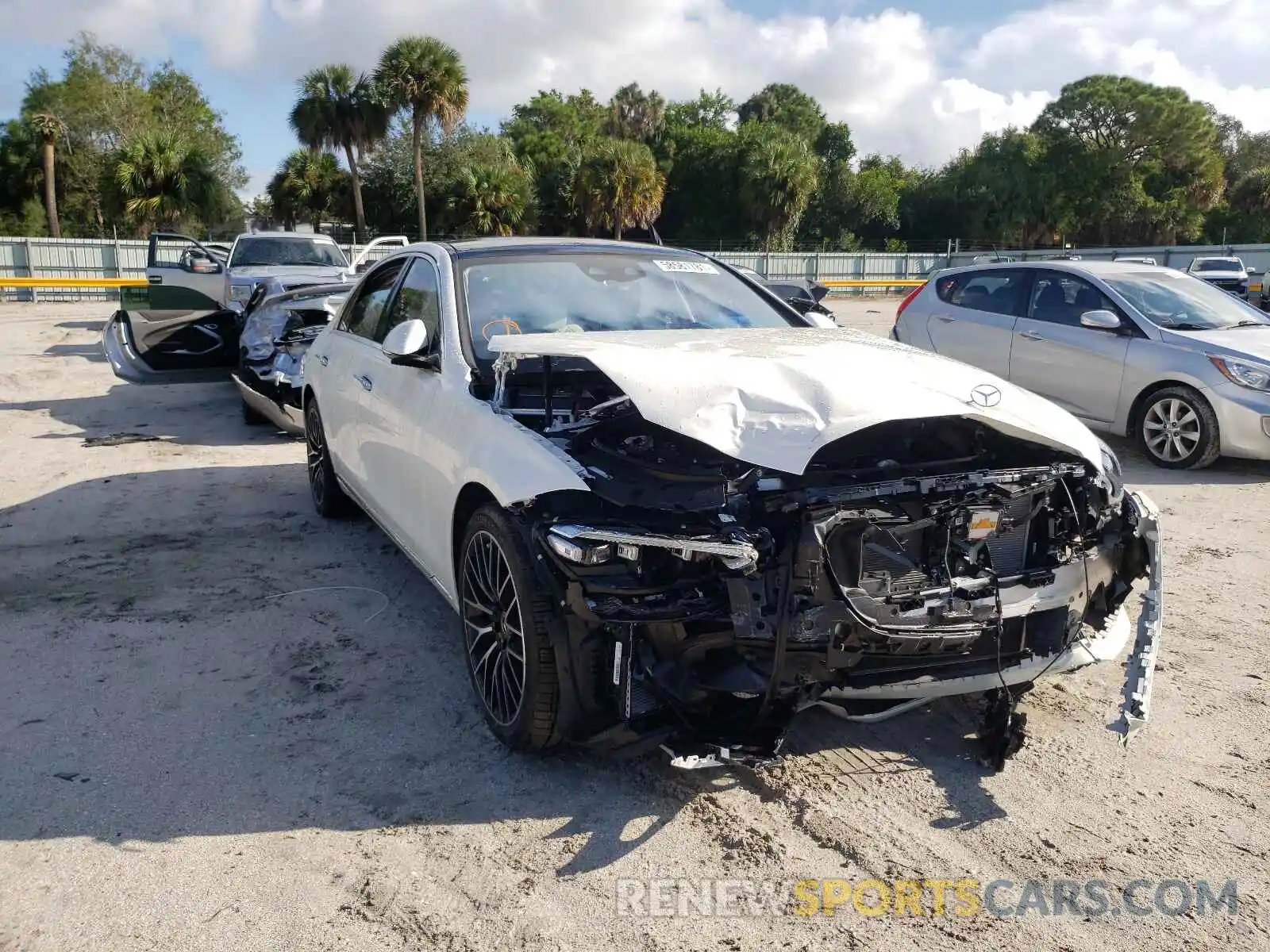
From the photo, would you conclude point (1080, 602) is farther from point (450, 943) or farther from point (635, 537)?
point (450, 943)

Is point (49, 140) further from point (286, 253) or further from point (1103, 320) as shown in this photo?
point (1103, 320)

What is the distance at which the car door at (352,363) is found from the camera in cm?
502

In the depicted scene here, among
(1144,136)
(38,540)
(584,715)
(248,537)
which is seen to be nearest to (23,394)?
(38,540)

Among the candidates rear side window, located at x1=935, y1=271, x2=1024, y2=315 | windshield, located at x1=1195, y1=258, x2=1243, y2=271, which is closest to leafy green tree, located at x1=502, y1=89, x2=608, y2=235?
windshield, located at x1=1195, y1=258, x2=1243, y2=271

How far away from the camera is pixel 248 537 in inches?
233

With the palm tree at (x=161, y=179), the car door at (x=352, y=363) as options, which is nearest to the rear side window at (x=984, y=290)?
the car door at (x=352, y=363)

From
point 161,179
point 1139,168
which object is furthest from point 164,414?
point 1139,168

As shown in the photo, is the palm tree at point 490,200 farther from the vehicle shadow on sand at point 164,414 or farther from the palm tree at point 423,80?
the vehicle shadow on sand at point 164,414

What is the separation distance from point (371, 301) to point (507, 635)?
2.66 meters

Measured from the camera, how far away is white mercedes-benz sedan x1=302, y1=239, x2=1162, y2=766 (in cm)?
281

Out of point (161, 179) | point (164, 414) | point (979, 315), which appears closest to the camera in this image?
point (979, 315)

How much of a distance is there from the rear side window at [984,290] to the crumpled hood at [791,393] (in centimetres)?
608

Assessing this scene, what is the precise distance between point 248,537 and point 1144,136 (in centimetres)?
6125

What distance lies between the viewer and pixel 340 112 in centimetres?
3794
